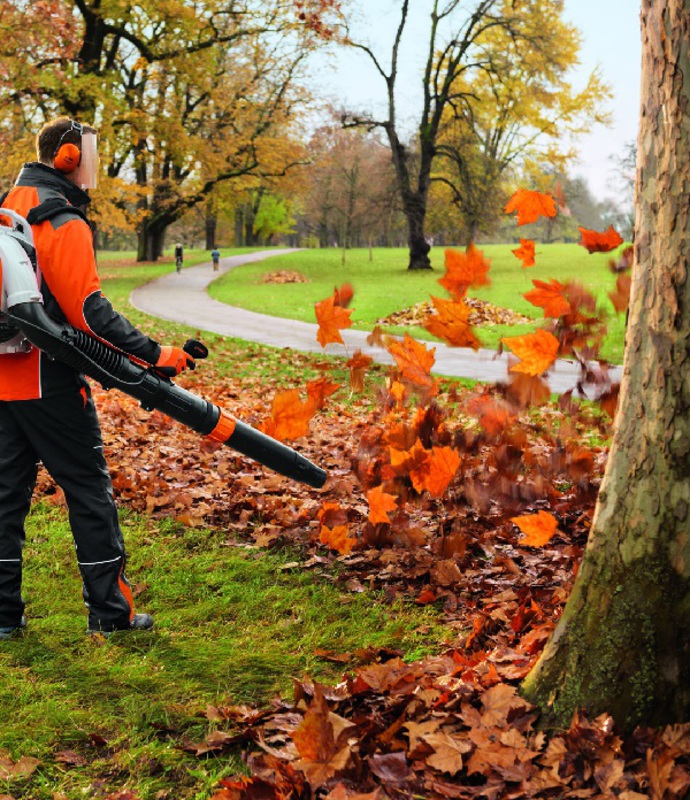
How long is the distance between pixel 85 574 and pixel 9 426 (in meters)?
0.75

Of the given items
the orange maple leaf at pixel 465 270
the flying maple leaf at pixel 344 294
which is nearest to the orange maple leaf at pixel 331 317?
the flying maple leaf at pixel 344 294

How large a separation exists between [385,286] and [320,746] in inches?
1122

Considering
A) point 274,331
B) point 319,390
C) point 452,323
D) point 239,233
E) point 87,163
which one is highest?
point 239,233

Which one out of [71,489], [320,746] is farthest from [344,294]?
[320,746]

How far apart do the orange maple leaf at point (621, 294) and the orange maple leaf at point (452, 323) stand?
32.1 inches

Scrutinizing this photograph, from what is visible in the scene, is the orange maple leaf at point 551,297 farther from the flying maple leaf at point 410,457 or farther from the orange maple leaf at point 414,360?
the flying maple leaf at point 410,457

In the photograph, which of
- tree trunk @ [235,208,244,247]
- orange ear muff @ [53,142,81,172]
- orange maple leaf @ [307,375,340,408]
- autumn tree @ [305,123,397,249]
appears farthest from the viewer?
tree trunk @ [235,208,244,247]

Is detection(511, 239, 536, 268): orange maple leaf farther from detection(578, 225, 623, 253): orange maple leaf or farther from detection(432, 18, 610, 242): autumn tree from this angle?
Result: detection(432, 18, 610, 242): autumn tree

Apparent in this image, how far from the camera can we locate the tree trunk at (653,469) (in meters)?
2.46

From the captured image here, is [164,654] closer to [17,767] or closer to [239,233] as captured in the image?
[17,767]

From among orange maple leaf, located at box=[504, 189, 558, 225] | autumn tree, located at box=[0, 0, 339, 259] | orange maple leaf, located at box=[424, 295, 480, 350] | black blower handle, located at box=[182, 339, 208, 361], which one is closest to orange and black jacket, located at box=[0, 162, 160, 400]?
black blower handle, located at box=[182, 339, 208, 361]

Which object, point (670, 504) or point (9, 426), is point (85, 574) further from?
point (670, 504)

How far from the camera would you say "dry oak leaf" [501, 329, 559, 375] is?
4152mm

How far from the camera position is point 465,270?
427 cm
